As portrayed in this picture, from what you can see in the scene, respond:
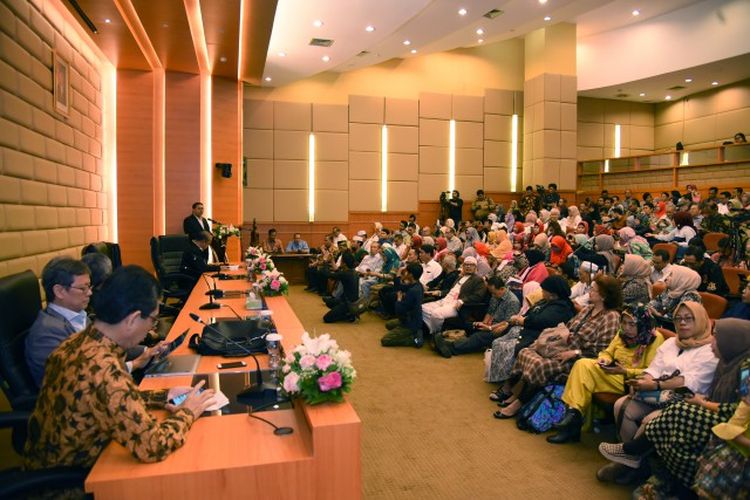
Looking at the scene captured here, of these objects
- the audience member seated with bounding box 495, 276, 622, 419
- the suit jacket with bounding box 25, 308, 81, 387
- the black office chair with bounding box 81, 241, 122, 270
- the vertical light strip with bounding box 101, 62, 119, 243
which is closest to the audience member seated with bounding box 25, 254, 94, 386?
the suit jacket with bounding box 25, 308, 81, 387

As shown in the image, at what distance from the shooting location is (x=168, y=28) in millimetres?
6934

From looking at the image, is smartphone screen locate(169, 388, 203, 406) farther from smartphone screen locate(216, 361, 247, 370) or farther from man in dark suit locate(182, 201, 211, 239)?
man in dark suit locate(182, 201, 211, 239)

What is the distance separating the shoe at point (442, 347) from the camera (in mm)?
5727

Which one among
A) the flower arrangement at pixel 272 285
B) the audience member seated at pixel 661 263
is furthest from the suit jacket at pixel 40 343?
the audience member seated at pixel 661 263

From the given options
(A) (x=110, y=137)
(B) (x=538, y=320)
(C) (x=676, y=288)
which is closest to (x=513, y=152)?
(A) (x=110, y=137)

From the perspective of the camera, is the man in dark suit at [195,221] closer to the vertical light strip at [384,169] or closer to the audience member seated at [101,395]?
the vertical light strip at [384,169]

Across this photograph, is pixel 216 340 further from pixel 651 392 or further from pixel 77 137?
pixel 77 137

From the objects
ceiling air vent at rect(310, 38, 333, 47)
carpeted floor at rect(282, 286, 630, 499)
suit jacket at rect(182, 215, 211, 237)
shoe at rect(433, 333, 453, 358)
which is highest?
ceiling air vent at rect(310, 38, 333, 47)

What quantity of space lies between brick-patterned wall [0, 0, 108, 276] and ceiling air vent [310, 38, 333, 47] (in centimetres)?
412

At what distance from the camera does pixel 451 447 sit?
3.55m

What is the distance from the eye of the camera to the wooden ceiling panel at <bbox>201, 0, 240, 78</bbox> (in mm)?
6383

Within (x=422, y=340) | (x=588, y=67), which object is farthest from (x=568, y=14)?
(x=422, y=340)

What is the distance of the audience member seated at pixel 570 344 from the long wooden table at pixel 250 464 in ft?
7.47

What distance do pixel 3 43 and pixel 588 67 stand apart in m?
14.8
